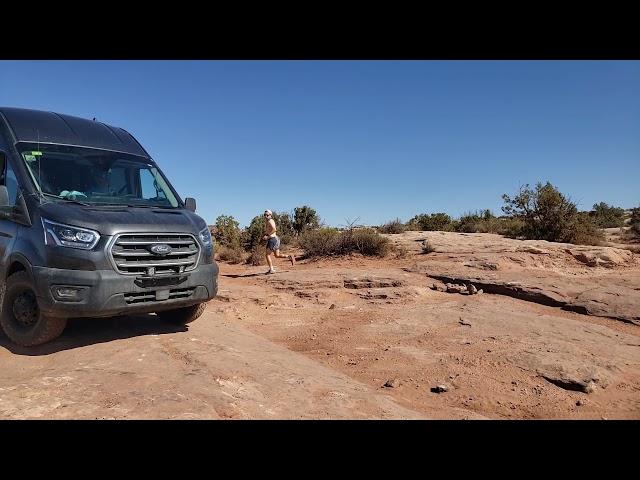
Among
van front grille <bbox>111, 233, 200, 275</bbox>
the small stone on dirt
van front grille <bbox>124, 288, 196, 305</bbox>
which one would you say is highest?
van front grille <bbox>111, 233, 200, 275</bbox>

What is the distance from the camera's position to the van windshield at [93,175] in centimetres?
493

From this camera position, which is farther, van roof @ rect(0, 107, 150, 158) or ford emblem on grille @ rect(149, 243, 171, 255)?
van roof @ rect(0, 107, 150, 158)

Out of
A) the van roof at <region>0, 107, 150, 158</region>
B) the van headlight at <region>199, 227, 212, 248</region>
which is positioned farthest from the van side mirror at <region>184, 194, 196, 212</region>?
the van roof at <region>0, 107, 150, 158</region>

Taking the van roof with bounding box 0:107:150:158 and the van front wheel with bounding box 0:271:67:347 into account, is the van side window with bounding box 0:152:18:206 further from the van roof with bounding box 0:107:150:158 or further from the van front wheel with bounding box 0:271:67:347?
the van front wheel with bounding box 0:271:67:347

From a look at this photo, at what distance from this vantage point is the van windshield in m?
4.93

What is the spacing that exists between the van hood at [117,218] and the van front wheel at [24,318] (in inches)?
30.8

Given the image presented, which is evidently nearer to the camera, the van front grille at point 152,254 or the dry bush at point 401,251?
the van front grille at point 152,254

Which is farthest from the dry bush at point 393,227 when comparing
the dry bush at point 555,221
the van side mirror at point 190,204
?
the van side mirror at point 190,204

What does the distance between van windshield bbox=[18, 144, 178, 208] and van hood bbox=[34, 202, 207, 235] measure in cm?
32

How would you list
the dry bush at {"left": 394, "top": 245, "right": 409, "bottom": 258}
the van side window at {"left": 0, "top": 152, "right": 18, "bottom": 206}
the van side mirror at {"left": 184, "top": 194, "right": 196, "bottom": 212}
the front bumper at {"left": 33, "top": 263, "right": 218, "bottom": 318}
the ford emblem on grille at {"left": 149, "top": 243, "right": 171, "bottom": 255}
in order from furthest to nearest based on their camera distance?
the dry bush at {"left": 394, "top": 245, "right": 409, "bottom": 258} → the van side mirror at {"left": 184, "top": 194, "right": 196, "bottom": 212} → the van side window at {"left": 0, "top": 152, "right": 18, "bottom": 206} → the ford emblem on grille at {"left": 149, "top": 243, "right": 171, "bottom": 255} → the front bumper at {"left": 33, "top": 263, "right": 218, "bottom": 318}

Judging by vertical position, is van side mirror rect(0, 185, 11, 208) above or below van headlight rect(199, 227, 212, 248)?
above

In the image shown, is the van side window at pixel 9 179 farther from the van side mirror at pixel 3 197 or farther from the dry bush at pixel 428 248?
→ the dry bush at pixel 428 248

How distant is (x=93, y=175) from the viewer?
5.40 metres
